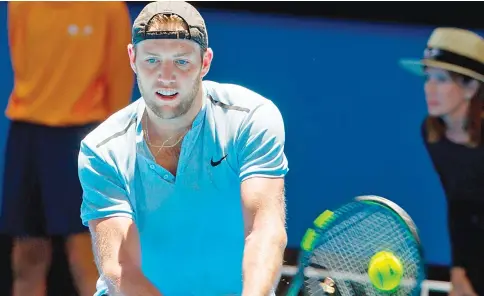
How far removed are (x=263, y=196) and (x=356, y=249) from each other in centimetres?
58

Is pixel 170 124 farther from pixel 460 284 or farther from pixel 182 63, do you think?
pixel 460 284

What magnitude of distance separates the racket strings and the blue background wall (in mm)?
1330

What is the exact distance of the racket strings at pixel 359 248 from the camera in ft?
12.1

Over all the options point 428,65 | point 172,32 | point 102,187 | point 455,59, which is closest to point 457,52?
point 455,59

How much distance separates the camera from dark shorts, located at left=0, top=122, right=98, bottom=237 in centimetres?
536

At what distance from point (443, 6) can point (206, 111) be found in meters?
1.72

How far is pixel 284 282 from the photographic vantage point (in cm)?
558

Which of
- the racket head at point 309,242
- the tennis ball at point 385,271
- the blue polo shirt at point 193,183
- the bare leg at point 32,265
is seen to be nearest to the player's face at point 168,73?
the blue polo shirt at point 193,183

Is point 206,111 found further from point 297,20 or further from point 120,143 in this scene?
point 297,20

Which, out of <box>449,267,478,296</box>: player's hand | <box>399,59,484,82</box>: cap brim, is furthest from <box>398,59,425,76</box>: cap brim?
<box>449,267,478,296</box>: player's hand

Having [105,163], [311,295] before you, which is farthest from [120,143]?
[311,295]

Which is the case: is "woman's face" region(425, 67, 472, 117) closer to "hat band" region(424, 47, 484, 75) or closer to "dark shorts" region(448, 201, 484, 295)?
"hat band" region(424, 47, 484, 75)

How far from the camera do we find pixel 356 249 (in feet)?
12.7

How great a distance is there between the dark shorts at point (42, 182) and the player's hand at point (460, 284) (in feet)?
5.59
